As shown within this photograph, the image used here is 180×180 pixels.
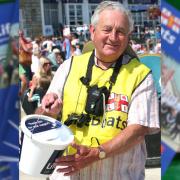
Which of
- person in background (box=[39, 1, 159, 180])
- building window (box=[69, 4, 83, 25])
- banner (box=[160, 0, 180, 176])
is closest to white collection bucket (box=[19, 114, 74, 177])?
person in background (box=[39, 1, 159, 180])

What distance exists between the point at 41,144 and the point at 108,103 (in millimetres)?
410

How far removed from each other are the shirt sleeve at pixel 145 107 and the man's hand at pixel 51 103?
0.34m

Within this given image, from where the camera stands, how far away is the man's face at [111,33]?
8.01 feet

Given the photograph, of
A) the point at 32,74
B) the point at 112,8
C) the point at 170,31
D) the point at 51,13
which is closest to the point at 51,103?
the point at 112,8

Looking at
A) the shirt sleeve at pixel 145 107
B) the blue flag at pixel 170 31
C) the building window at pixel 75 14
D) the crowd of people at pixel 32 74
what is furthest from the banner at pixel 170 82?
the building window at pixel 75 14

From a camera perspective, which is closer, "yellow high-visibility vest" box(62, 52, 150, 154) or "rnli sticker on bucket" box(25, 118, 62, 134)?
"rnli sticker on bucket" box(25, 118, 62, 134)

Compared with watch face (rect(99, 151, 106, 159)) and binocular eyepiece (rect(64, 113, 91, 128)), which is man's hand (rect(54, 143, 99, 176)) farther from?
binocular eyepiece (rect(64, 113, 91, 128))

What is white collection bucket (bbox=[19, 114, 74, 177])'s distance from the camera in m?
2.24

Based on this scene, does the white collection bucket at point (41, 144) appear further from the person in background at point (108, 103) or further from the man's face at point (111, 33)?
the man's face at point (111, 33)

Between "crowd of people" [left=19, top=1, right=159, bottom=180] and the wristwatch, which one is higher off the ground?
"crowd of people" [left=19, top=1, right=159, bottom=180]

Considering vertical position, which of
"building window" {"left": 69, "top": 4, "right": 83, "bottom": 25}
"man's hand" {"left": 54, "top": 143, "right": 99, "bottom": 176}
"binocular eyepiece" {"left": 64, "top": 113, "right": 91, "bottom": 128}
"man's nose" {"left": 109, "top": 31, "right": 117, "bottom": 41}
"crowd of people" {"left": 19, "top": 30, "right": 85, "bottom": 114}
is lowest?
"building window" {"left": 69, "top": 4, "right": 83, "bottom": 25}

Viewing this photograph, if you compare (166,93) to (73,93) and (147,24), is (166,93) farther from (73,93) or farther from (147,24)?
(147,24)

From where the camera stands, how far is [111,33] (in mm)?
2447

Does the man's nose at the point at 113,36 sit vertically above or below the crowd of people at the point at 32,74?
above
